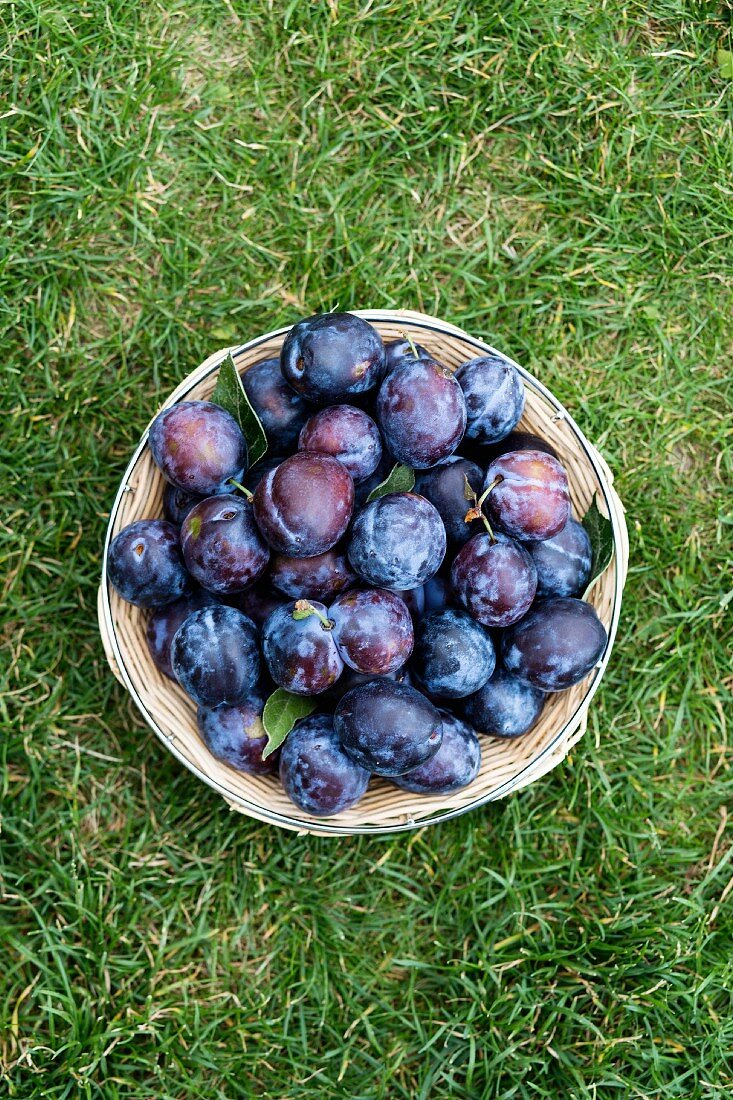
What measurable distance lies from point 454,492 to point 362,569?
25cm

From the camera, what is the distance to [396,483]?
5.18 feet

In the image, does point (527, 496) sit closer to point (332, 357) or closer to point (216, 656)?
point (332, 357)

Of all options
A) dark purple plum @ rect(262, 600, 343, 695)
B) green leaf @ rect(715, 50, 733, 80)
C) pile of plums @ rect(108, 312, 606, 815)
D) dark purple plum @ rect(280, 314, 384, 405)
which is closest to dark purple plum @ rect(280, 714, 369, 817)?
pile of plums @ rect(108, 312, 606, 815)

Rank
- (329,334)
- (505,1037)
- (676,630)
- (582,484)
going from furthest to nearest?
(676,630) < (505,1037) < (582,484) < (329,334)

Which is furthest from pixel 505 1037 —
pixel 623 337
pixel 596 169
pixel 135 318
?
pixel 596 169

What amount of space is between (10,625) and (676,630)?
1.67 m

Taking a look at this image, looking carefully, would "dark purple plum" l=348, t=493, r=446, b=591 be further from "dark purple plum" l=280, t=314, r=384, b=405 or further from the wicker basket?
the wicker basket

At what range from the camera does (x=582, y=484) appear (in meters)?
1.82

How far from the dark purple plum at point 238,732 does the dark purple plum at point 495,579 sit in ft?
1.48

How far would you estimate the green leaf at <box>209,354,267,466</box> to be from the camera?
64.4 inches

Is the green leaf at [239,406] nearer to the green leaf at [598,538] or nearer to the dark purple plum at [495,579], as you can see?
the dark purple plum at [495,579]

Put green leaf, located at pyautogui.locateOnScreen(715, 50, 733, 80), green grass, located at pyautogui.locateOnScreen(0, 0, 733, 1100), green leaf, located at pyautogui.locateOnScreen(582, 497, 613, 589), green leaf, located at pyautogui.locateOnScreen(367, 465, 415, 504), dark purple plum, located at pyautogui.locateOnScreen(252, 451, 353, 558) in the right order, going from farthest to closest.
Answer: green leaf, located at pyautogui.locateOnScreen(715, 50, 733, 80), green grass, located at pyautogui.locateOnScreen(0, 0, 733, 1100), green leaf, located at pyautogui.locateOnScreen(582, 497, 613, 589), green leaf, located at pyautogui.locateOnScreen(367, 465, 415, 504), dark purple plum, located at pyautogui.locateOnScreen(252, 451, 353, 558)

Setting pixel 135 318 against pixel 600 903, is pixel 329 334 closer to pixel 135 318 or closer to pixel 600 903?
pixel 135 318

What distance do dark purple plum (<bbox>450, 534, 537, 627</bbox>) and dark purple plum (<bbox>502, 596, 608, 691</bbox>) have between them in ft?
0.16
